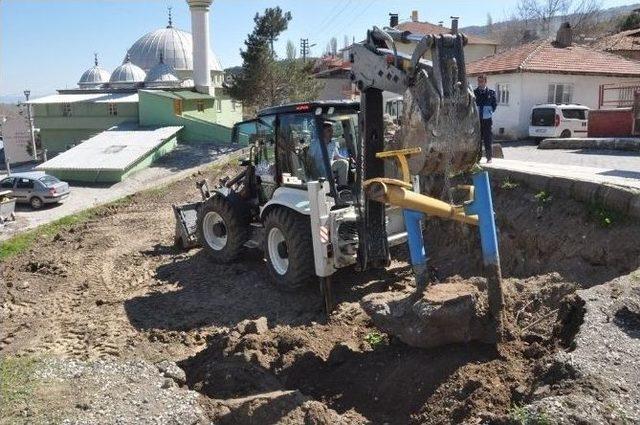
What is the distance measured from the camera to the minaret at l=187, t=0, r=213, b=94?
34.2 m

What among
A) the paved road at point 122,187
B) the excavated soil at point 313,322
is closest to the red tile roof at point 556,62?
the paved road at point 122,187

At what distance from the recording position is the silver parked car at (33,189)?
1956 cm

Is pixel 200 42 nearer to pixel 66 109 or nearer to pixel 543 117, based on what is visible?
pixel 66 109

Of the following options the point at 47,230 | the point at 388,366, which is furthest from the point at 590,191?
the point at 47,230

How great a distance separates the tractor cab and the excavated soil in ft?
4.97

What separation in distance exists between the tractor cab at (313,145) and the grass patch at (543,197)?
2.68 m

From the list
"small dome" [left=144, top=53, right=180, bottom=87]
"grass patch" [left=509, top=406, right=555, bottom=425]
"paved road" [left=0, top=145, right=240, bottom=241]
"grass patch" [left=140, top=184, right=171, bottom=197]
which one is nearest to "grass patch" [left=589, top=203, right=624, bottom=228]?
"grass patch" [left=509, top=406, right=555, bottom=425]

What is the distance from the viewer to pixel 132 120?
3269 cm

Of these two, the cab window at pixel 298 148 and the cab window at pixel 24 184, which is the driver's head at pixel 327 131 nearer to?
the cab window at pixel 298 148

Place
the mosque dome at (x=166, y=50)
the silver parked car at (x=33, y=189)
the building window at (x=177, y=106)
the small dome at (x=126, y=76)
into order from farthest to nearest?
1. the mosque dome at (x=166, y=50)
2. the small dome at (x=126, y=76)
3. the building window at (x=177, y=106)
4. the silver parked car at (x=33, y=189)

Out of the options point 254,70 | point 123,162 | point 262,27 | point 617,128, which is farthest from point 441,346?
point 262,27

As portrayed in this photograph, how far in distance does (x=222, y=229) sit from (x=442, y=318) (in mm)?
5923

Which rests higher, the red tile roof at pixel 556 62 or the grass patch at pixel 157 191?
the red tile roof at pixel 556 62

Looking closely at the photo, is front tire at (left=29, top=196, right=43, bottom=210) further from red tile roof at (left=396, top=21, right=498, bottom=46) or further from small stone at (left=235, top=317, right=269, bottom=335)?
red tile roof at (left=396, top=21, right=498, bottom=46)
